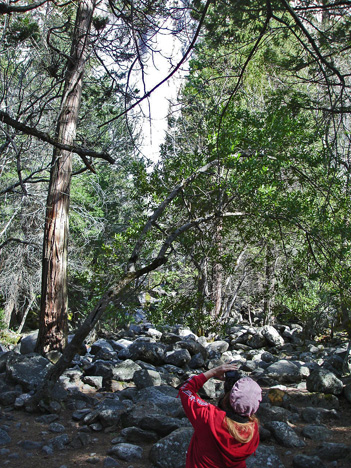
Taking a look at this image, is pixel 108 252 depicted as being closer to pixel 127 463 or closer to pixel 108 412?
pixel 108 412

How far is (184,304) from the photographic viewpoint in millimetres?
7805

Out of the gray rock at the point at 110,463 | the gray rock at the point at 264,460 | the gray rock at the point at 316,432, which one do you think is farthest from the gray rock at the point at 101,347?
the gray rock at the point at 264,460

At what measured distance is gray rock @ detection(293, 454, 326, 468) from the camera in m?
4.45

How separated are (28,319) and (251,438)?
70.0 feet

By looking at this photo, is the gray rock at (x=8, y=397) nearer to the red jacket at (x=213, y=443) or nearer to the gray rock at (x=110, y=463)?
the gray rock at (x=110, y=463)

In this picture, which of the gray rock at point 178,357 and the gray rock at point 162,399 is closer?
the gray rock at point 162,399

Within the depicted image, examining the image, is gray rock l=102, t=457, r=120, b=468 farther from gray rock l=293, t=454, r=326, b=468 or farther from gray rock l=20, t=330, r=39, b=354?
gray rock l=20, t=330, r=39, b=354

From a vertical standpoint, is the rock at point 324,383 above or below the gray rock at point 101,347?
below

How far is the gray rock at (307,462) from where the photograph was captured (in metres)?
4.45

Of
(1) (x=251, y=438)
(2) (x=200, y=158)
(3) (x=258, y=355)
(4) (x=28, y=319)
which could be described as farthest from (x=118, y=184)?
(1) (x=251, y=438)

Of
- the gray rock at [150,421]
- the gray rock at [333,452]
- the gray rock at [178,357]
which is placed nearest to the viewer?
the gray rock at [333,452]

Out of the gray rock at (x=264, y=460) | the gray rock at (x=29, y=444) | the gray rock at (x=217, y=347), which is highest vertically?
the gray rock at (x=217, y=347)

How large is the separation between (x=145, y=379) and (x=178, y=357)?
7.96 feet

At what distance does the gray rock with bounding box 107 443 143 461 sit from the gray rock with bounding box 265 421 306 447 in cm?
174
